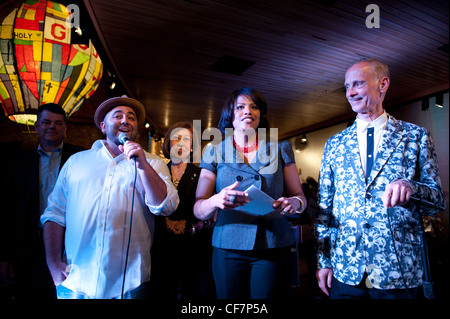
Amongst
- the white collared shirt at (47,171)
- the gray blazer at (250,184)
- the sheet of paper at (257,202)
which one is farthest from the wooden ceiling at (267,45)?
the sheet of paper at (257,202)

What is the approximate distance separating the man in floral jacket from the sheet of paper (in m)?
0.41

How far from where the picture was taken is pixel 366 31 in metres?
3.65

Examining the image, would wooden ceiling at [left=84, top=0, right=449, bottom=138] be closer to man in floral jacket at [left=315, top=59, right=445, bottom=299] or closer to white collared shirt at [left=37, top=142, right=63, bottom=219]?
white collared shirt at [left=37, top=142, right=63, bottom=219]

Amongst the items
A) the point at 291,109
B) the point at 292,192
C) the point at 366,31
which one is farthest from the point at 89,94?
the point at 291,109

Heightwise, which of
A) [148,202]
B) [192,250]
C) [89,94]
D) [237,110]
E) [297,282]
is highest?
[89,94]

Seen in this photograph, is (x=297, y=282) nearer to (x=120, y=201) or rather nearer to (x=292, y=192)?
(x=292, y=192)

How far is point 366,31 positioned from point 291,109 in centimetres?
255

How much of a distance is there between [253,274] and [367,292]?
55 cm

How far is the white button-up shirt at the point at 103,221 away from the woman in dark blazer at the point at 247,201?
0.29 metres

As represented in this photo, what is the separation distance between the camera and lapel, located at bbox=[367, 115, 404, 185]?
1.29 metres

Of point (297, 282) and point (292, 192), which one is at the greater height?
point (292, 192)

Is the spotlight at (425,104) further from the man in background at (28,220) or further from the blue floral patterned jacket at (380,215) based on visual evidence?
the man in background at (28,220)

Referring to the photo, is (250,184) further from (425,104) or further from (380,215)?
(425,104)

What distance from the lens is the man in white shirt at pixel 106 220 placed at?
1.31m
